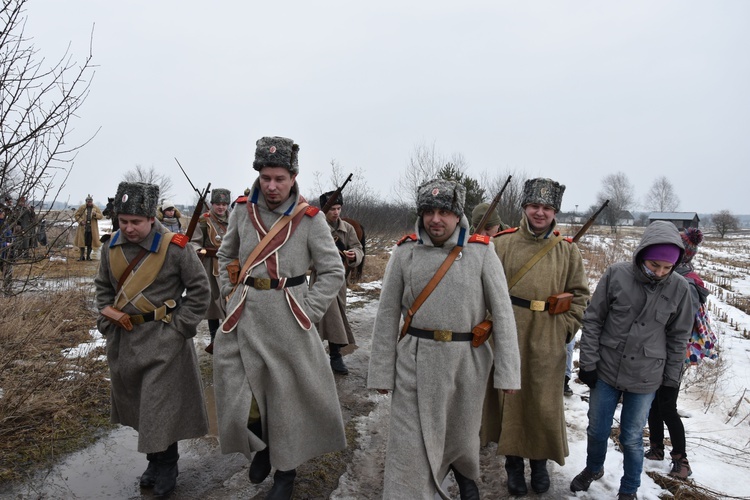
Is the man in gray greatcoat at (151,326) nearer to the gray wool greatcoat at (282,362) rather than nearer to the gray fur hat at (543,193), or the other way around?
the gray wool greatcoat at (282,362)

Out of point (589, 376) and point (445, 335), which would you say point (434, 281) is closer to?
point (445, 335)

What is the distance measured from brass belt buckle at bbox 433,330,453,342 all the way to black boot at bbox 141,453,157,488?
7.09ft

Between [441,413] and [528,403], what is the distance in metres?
1.06

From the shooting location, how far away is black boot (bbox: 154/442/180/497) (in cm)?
351

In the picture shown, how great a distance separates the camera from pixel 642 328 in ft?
11.4

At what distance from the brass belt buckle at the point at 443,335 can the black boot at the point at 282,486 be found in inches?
53.9

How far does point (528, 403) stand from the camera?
149 inches

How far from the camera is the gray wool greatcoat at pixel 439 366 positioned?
300cm

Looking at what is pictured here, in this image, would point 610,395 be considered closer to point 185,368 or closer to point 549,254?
point 549,254

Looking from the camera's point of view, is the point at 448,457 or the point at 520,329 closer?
the point at 448,457

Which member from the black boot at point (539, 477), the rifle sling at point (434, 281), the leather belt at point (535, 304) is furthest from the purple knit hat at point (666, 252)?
the black boot at point (539, 477)

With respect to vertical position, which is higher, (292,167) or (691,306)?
(292,167)

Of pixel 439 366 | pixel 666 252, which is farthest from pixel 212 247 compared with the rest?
pixel 666 252

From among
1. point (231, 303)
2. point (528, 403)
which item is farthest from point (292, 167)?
point (528, 403)
